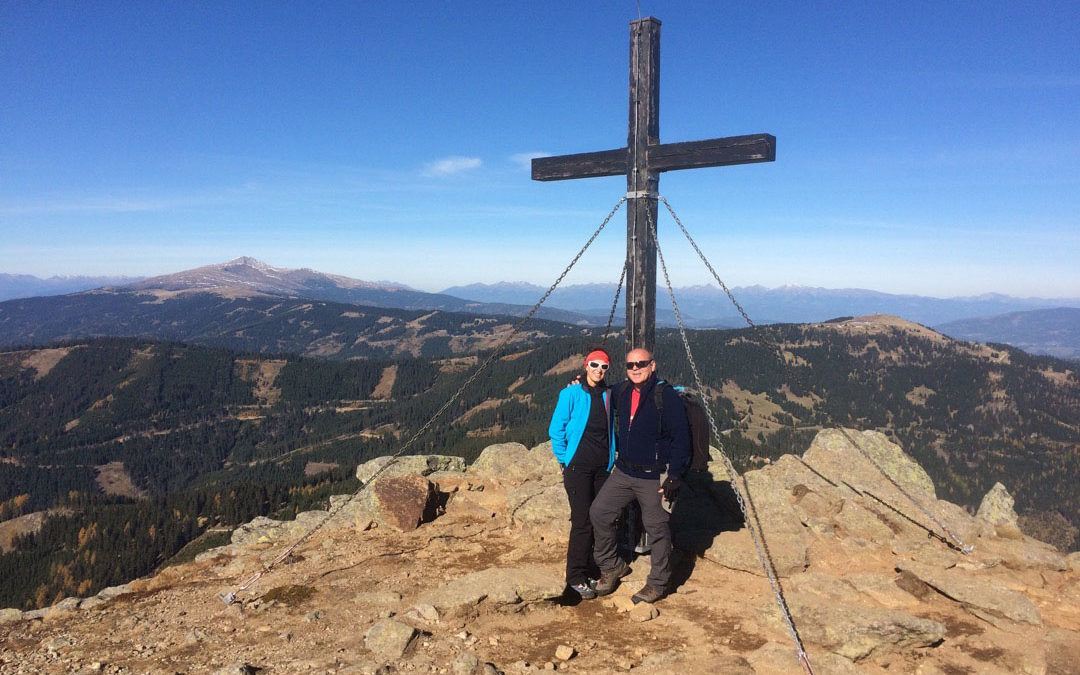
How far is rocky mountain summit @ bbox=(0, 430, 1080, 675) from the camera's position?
6625 millimetres

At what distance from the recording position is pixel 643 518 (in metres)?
8.00

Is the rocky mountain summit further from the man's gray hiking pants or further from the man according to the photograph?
the man

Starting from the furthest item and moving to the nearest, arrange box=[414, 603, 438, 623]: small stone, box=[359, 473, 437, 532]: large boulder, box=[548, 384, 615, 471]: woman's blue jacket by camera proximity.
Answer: box=[359, 473, 437, 532]: large boulder → box=[548, 384, 615, 471]: woman's blue jacket → box=[414, 603, 438, 623]: small stone

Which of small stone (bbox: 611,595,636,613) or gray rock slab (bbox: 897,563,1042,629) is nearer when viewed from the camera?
gray rock slab (bbox: 897,563,1042,629)

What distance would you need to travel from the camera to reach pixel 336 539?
1130 centimetres

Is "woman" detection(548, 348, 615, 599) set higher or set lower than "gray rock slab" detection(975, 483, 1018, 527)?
higher

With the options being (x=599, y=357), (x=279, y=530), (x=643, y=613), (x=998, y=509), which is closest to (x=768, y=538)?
(x=643, y=613)

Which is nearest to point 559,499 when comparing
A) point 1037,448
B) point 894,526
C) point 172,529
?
point 894,526

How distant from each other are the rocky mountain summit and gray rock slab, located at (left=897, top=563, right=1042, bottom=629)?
3 cm

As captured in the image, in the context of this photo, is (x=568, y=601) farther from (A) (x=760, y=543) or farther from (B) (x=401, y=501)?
(B) (x=401, y=501)

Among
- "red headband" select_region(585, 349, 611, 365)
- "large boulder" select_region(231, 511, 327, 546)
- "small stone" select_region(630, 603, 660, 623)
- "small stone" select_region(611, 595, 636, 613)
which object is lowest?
"large boulder" select_region(231, 511, 327, 546)

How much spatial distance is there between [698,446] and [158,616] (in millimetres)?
8393

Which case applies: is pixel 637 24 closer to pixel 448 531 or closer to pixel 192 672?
pixel 448 531

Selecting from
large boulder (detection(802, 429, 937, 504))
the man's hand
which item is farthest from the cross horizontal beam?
large boulder (detection(802, 429, 937, 504))
